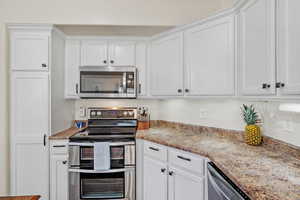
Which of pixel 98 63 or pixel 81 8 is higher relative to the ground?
pixel 81 8

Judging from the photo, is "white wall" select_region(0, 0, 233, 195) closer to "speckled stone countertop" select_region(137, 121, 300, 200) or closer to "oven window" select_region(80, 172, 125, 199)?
"speckled stone countertop" select_region(137, 121, 300, 200)

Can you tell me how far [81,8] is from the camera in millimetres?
2637

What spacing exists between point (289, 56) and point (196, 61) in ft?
3.77

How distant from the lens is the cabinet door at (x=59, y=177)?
250cm

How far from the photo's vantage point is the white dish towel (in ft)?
8.14

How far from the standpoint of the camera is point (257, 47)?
1.57m

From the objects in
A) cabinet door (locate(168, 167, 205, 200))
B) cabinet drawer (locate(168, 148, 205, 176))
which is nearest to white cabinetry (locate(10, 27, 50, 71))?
cabinet drawer (locate(168, 148, 205, 176))

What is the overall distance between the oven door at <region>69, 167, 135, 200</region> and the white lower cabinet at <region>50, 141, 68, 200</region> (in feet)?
0.23

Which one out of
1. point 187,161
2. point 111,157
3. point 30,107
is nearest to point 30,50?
point 30,107

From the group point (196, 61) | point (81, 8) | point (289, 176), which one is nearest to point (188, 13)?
point (196, 61)

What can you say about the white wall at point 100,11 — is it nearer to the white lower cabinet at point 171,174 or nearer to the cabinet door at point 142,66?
the cabinet door at point 142,66

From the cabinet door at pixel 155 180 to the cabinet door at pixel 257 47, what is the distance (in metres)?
1.14

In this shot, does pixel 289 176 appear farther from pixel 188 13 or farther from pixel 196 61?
pixel 188 13

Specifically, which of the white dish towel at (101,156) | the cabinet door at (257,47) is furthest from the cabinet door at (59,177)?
the cabinet door at (257,47)
